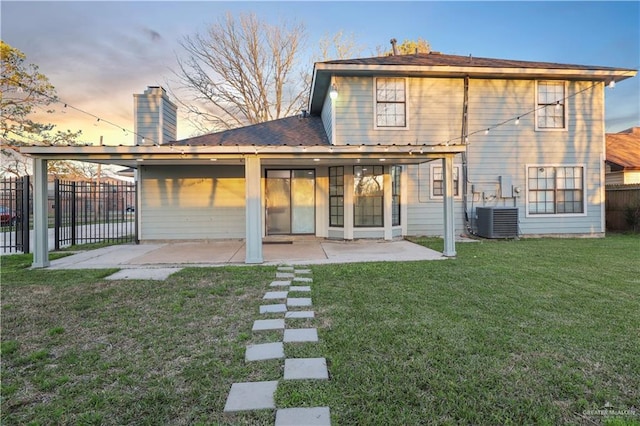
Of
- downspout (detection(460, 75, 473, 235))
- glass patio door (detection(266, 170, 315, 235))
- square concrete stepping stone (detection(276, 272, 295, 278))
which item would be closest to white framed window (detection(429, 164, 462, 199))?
downspout (detection(460, 75, 473, 235))

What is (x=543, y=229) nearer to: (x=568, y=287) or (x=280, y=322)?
(x=568, y=287)

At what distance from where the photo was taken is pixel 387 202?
9.02 meters

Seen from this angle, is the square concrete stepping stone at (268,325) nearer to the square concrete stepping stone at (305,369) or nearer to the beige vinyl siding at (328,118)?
the square concrete stepping stone at (305,369)

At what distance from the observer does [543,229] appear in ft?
31.8

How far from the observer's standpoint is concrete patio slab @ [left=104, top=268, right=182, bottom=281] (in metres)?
5.16

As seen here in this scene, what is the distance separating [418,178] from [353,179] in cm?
193

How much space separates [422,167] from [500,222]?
8.41 ft

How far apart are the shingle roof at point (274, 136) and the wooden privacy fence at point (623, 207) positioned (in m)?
9.98

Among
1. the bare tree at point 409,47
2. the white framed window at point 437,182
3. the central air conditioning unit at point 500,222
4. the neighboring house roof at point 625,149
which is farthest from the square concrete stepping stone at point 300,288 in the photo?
the bare tree at point 409,47

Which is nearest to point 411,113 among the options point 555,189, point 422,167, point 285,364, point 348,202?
point 422,167

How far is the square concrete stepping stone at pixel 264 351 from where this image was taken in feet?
8.43

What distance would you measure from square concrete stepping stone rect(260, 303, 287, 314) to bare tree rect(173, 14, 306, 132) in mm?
15777

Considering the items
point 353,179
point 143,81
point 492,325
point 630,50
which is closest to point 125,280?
point 492,325

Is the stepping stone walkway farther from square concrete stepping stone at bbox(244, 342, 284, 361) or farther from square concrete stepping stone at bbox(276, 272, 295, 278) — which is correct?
square concrete stepping stone at bbox(276, 272, 295, 278)
